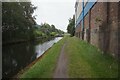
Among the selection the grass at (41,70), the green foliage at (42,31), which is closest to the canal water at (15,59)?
the grass at (41,70)

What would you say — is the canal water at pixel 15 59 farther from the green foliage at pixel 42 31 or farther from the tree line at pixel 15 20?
the green foliage at pixel 42 31

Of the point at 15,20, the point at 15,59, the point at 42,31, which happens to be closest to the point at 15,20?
the point at 15,20

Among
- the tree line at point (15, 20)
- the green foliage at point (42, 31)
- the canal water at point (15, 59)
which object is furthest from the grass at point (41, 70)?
the green foliage at point (42, 31)

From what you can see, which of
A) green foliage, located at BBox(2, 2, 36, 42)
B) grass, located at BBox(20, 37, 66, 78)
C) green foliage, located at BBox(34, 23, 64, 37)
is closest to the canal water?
grass, located at BBox(20, 37, 66, 78)

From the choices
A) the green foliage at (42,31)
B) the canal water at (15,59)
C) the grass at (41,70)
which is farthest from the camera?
the green foliage at (42,31)

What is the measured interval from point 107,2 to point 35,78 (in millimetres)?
7850

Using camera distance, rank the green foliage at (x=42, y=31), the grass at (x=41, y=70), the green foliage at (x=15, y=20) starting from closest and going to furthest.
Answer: the grass at (x=41, y=70) < the green foliage at (x=15, y=20) < the green foliage at (x=42, y=31)

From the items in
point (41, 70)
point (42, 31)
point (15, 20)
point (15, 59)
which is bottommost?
point (15, 59)

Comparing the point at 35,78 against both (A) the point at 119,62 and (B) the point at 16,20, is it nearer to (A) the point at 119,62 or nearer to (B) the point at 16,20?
(A) the point at 119,62

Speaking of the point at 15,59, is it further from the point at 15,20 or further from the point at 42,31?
the point at 42,31

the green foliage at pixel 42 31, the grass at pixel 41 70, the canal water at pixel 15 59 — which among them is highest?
the green foliage at pixel 42 31

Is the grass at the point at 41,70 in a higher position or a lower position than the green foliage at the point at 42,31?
lower

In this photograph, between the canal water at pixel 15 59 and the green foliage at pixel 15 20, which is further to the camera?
the green foliage at pixel 15 20

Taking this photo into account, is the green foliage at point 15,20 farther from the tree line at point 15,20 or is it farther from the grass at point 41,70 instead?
the grass at point 41,70
